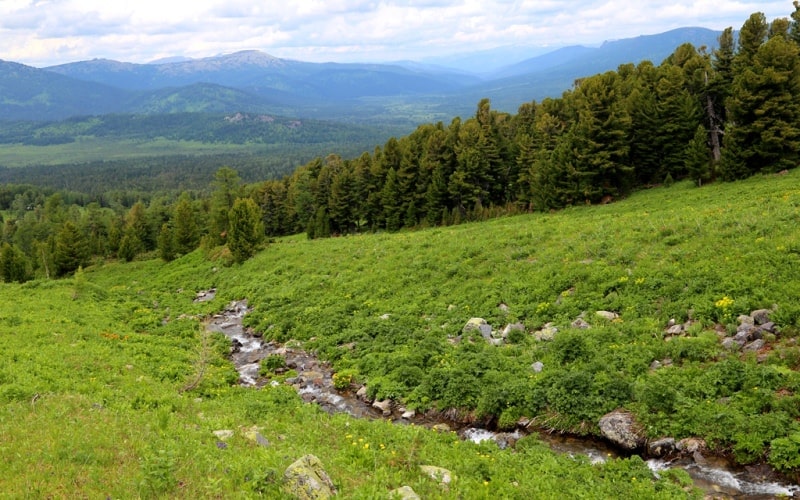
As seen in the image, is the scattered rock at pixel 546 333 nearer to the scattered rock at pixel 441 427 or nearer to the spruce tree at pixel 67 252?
the scattered rock at pixel 441 427

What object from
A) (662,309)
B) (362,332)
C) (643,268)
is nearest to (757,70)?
(643,268)

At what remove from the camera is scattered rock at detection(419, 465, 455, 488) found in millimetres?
9570

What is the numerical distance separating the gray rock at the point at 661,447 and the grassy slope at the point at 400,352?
9.0 inches

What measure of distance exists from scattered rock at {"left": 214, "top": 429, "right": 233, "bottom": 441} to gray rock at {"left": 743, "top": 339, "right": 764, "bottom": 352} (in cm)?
1366

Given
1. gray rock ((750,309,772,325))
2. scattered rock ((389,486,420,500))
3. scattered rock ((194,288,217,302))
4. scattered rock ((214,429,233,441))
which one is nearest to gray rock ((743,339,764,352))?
gray rock ((750,309,772,325))

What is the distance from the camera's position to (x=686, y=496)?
29.3 feet

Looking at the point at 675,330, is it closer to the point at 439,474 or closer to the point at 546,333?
the point at 546,333

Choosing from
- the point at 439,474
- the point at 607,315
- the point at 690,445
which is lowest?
the point at 690,445

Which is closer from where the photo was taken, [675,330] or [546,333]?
[675,330]

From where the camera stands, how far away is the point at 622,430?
37.1ft

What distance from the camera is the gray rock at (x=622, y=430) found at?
11047 millimetres

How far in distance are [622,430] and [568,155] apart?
133 ft

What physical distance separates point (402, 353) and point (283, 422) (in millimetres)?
5532

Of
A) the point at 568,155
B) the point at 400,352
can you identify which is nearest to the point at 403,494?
the point at 400,352
